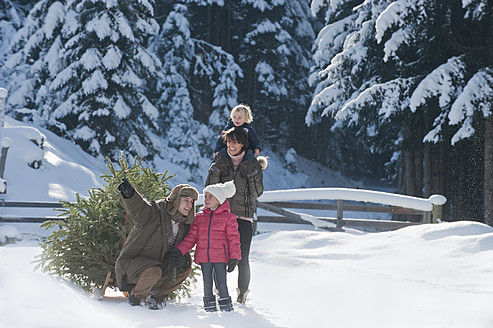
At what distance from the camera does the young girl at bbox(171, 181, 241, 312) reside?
16.8 feet

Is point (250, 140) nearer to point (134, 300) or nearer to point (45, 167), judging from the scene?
point (134, 300)

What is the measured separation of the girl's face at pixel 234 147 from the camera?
5645mm

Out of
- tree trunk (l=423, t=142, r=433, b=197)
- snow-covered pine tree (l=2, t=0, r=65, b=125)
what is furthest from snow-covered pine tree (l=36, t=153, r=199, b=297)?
snow-covered pine tree (l=2, t=0, r=65, b=125)

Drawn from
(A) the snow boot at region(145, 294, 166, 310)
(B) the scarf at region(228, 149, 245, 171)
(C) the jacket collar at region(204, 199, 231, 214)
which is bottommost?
(A) the snow boot at region(145, 294, 166, 310)

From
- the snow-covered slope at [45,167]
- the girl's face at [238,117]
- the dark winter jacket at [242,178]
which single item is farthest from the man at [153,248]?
the snow-covered slope at [45,167]

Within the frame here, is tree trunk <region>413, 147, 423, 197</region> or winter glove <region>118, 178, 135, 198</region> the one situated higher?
tree trunk <region>413, 147, 423, 197</region>

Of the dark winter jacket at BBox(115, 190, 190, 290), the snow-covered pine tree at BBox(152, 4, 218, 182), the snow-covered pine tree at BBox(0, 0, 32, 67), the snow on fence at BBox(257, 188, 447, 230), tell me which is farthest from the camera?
the snow-covered pine tree at BBox(0, 0, 32, 67)

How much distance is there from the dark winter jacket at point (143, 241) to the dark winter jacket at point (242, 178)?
2.37 ft

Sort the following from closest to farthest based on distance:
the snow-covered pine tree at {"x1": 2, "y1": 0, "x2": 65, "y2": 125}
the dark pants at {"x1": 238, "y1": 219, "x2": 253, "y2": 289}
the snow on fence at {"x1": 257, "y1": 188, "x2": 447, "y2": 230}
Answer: the dark pants at {"x1": 238, "y1": 219, "x2": 253, "y2": 289} → the snow on fence at {"x1": 257, "y1": 188, "x2": 447, "y2": 230} → the snow-covered pine tree at {"x1": 2, "y1": 0, "x2": 65, "y2": 125}

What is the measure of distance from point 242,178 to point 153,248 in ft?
3.85

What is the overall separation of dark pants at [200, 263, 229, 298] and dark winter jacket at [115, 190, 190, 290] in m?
0.43

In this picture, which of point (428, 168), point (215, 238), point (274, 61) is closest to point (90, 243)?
point (215, 238)

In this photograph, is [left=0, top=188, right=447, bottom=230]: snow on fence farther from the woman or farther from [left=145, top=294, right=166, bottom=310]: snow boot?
[left=145, top=294, right=166, bottom=310]: snow boot

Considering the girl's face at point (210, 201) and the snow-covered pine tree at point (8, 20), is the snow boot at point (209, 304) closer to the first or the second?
the girl's face at point (210, 201)
